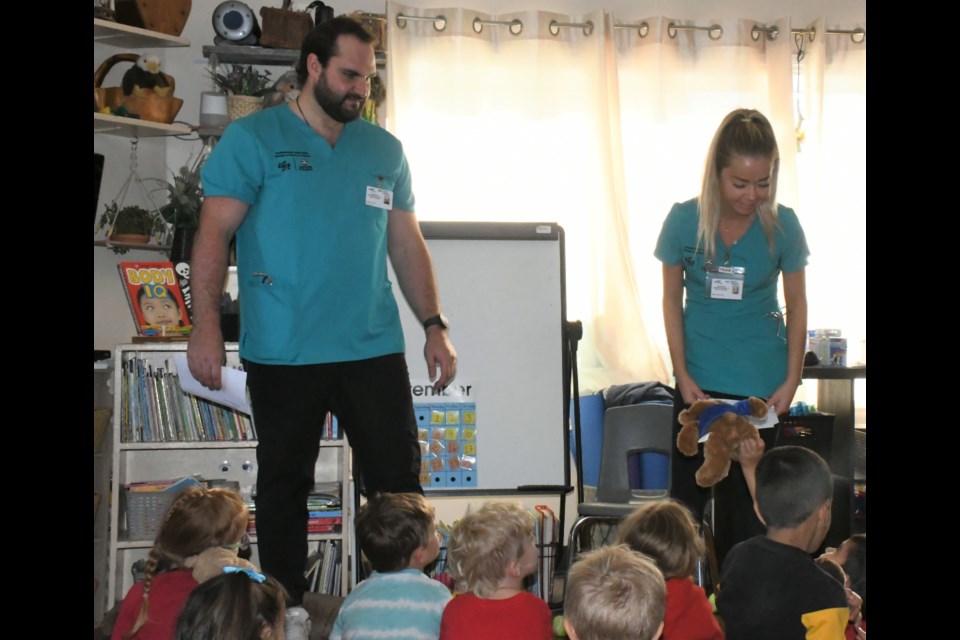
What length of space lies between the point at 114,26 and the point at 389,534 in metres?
2.49

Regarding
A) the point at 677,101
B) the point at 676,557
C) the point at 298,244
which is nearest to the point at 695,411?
the point at 676,557

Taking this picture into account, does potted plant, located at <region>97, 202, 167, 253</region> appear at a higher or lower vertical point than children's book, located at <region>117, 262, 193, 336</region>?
higher

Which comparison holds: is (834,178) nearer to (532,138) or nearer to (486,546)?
(532,138)

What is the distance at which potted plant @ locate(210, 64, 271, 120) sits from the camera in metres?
3.96

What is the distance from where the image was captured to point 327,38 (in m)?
2.52

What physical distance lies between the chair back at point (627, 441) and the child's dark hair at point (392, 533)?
4.10ft

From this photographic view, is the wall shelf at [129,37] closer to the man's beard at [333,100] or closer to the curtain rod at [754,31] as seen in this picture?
the man's beard at [333,100]

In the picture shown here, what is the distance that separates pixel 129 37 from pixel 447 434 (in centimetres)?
201

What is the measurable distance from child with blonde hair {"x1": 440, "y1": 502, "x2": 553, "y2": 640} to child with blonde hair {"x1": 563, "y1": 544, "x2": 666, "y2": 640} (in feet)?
0.99

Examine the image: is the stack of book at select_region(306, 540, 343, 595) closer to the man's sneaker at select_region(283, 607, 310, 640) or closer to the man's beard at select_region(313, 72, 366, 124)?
the man's sneaker at select_region(283, 607, 310, 640)

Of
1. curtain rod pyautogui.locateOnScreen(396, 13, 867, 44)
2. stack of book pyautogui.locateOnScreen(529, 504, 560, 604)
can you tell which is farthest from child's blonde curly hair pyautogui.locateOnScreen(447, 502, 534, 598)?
curtain rod pyautogui.locateOnScreen(396, 13, 867, 44)
